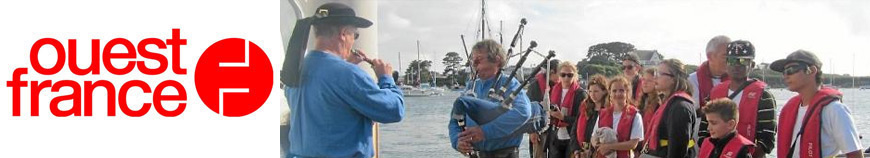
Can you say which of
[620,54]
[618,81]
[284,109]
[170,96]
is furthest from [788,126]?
[170,96]

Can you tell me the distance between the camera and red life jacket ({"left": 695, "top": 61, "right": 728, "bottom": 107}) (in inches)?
106

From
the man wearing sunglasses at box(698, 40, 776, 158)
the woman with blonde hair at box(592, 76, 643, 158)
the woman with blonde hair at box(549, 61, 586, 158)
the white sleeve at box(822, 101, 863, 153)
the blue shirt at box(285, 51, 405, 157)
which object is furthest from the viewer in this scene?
the woman with blonde hair at box(549, 61, 586, 158)

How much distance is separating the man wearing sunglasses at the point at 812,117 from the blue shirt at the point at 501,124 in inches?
27.3

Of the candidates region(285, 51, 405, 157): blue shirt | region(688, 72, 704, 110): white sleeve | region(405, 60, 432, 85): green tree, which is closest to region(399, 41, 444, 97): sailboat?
region(405, 60, 432, 85): green tree

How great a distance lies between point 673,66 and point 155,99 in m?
1.56

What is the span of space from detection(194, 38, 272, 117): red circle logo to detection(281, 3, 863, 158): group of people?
79mm

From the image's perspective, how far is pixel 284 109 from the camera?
6.58ft

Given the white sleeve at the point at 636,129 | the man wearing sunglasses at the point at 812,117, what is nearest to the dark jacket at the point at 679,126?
the man wearing sunglasses at the point at 812,117

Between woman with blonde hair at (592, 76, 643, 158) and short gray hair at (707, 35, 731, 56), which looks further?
woman with blonde hair at (592, 76, 643, 158)

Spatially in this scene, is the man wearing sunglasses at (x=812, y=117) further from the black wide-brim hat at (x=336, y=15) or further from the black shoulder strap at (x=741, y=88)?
the black wide-brim hat at (x=336, y=15)

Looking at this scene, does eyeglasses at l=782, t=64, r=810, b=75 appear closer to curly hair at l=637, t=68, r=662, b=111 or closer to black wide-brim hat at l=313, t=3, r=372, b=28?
curly hair at l=637, t=68, r=662, b=111

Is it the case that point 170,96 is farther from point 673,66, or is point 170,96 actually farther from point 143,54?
point 673,66

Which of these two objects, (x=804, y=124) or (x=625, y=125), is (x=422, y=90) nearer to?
(x=625, y=125)

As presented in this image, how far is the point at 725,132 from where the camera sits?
2348mm
